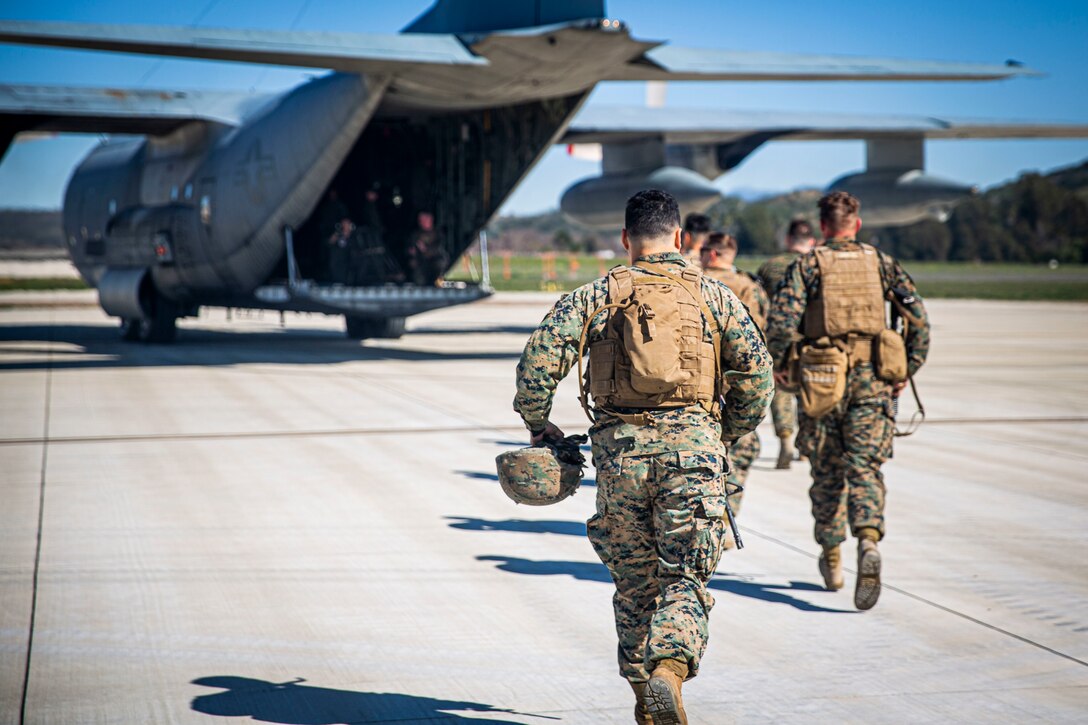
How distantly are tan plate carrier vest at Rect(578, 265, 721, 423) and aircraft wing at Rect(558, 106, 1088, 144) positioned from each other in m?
16.3

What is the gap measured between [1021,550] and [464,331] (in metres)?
20.3

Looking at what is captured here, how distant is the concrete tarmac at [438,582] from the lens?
14.9 ft

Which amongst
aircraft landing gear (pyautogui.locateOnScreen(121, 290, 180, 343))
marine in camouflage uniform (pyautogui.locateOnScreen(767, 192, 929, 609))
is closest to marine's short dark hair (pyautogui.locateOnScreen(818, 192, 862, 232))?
marine in camouflage uniform (pyautogui.locateOnScreen(767, 192, 929, 609))

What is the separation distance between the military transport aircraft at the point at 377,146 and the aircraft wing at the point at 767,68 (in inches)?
1.2

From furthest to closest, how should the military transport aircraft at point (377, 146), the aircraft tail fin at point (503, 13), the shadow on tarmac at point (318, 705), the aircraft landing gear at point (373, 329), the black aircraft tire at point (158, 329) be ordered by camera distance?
the aircraft landing gear at point (373, 329), the black aircraft tire at point (158, 329), the military transport aircraft at point (377, 146), the aircraft tail fin at point (503, 13), the shadow on tarmac at point (318, 705)

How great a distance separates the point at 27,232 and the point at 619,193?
79495 millimetres

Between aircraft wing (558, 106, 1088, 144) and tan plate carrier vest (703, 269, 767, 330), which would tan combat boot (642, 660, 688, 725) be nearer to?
tan plate carrier vest (703, 269, 767, 330)

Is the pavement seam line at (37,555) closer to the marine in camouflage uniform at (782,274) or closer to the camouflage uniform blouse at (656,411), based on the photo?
the camouflage uniform blouse at (656,411)

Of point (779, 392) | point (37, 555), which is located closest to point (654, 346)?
point (37, 555)

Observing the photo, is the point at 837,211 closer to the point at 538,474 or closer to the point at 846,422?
the point at 846,422

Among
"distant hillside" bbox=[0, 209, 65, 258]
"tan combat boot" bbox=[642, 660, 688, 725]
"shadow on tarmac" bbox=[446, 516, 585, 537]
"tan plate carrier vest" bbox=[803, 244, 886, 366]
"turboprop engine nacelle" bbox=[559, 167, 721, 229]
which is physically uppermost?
"distant hillside" bbox=[0, 209, 65, 258]

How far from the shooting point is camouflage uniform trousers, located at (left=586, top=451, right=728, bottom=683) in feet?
12.5

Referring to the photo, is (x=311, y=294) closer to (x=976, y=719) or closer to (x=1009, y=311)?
(x=976, y=719)

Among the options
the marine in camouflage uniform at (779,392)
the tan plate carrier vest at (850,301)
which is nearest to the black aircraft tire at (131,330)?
the marine in camouflage uniform at (779,392)
